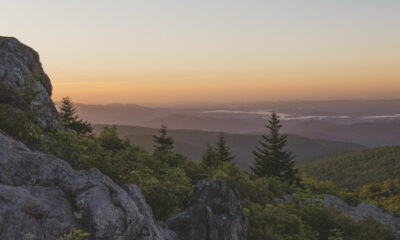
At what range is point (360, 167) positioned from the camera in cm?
6356

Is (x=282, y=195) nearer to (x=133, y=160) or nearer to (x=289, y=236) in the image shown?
(x=289, y=236)

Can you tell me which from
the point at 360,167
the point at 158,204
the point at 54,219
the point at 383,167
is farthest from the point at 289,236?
the point at 360,167

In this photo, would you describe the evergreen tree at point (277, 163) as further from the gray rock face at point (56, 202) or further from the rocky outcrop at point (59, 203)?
the gray rock face at point (56, 202)

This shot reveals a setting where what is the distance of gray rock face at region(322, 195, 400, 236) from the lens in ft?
46.5

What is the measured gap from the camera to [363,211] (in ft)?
49.8

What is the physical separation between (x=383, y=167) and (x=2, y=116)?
70.4m

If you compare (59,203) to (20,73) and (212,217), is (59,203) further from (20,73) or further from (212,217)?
(20,73)

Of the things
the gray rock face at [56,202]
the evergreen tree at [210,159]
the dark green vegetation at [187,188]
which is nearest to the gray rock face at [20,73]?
the dark green vegetation at [187,188]

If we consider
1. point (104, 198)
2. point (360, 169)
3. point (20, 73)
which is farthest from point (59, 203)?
point (360, 169)

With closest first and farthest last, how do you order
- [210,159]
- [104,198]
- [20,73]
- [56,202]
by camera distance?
[56,202] < [104,198] < [20,73] < [210,159]

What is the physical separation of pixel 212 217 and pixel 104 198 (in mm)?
3200

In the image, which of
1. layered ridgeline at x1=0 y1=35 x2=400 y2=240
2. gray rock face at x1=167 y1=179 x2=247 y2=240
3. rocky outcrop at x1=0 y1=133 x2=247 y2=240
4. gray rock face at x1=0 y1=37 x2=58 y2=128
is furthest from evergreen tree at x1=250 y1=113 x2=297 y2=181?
gray rock face at x1=0 y1=37 x2=58 y2=128

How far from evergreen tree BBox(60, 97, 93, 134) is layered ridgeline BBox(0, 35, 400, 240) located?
6.13 metres

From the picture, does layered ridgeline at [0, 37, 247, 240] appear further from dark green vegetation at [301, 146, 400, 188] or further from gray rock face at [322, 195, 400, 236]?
dark green vegetation at [301, 146, 400, 188]
